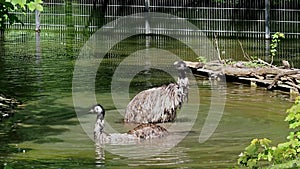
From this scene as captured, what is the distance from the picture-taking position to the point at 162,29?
32188mm

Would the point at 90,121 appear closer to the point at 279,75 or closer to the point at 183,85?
the point at 183,85

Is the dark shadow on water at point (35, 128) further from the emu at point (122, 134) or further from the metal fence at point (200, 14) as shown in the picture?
the metal fence at point (200, 14)

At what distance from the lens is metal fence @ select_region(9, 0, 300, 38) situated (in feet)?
102

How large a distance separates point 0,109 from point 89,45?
13744 millimetres

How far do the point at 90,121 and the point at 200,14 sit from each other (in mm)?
18904

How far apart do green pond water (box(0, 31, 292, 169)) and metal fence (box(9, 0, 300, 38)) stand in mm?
8620

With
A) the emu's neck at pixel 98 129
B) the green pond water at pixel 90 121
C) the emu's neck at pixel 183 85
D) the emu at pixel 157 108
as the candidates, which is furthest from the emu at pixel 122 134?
the emu's neck at pixel 183 85

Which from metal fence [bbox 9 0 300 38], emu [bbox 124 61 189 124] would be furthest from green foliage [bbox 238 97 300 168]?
metal fence [bbox 9 0 300 38]

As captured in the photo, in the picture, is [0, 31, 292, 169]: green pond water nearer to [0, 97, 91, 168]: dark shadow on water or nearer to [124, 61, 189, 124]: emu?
[0, 97, 91, 168]: dark shadow on water

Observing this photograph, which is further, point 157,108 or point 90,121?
point 157,108

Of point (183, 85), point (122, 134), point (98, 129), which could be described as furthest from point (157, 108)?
point (98, 129)

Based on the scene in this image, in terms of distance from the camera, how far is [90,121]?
1420 centimetres

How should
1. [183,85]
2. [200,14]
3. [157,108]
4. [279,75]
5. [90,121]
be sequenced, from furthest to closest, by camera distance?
[200,14], [279,75], [183,85], [157,108], [90,121]

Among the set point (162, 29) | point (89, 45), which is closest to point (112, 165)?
point (89, 45)
